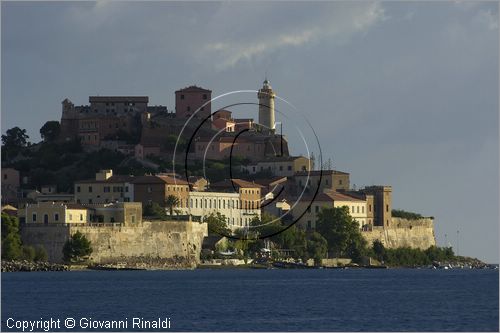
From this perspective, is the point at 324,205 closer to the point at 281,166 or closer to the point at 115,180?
the point at 281,166

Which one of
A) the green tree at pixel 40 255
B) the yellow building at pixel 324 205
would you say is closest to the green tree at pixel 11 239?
the green tree at pixel 40 255

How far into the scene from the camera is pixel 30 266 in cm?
12756

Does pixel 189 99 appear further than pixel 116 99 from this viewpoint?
No

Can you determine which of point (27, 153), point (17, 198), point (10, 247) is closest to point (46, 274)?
point (10, 247)

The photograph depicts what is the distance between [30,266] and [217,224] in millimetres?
17345

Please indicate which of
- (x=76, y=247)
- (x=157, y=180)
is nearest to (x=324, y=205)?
(x=157, y=180)

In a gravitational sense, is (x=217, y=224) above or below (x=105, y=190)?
below

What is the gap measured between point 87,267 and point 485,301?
41458 mm

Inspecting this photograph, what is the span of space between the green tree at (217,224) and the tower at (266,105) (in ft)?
42.0

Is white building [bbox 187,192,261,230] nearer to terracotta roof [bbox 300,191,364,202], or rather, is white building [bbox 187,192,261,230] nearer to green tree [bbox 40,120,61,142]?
terracotta roof [bbox 300,191,364,202]

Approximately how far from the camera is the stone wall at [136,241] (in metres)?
130

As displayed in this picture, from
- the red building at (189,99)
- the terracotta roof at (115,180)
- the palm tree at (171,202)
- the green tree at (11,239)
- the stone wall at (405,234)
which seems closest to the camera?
the green tree at (11,239)

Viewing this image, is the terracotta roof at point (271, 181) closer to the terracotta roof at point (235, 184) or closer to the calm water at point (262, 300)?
the terracotta roof at point (235, 184)

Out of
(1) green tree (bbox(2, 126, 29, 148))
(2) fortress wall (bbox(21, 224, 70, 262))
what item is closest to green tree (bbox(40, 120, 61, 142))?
(1) green tree (bbox(2, 126, 29, 148))
